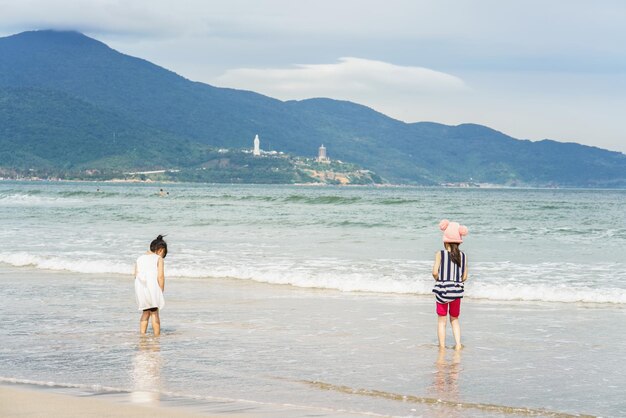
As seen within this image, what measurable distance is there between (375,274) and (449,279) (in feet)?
27.0

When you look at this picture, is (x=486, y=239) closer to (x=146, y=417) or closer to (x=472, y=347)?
(x=472, y=347)

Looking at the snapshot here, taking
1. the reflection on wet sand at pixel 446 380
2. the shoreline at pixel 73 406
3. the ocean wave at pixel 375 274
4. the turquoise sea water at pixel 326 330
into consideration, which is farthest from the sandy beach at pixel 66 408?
the ocean wave at pixel 375 274

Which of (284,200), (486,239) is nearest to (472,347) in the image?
(486,239)

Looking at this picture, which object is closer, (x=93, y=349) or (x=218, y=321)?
(x=93, y=349)

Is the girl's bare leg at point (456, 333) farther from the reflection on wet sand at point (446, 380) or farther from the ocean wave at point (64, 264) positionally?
the ocean wave at point (64, 264)

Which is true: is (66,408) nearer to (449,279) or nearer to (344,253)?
(449,279)

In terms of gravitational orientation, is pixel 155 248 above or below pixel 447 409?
above

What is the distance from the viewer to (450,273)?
9719 mm

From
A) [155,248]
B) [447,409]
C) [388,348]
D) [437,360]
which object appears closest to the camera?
[447,409]

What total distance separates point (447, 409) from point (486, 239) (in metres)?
23.5

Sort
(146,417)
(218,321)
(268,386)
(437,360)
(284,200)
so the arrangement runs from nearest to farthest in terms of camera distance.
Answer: (146,417)
(268,386)
(437,360)
(218,321)
(284,200)

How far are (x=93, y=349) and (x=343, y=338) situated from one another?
306 centimetres

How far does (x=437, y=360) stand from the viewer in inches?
369

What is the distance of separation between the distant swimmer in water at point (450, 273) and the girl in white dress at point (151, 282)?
3.49m
